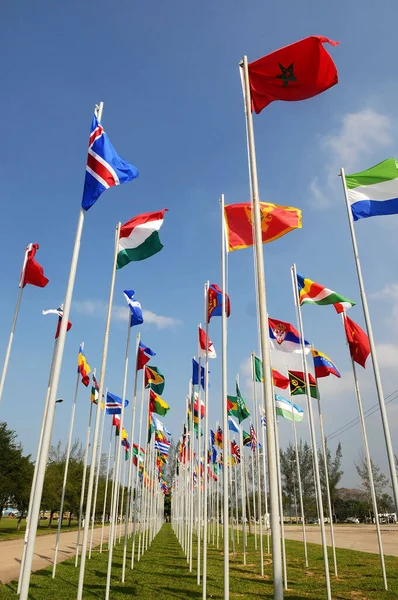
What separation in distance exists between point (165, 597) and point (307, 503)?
7445cm

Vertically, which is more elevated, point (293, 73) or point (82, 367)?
point (293, 73)

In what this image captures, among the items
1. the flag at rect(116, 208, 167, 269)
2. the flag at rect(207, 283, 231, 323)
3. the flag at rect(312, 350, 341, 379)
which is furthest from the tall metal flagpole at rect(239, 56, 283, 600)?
the flag at rect(312, 350, 341, 379)

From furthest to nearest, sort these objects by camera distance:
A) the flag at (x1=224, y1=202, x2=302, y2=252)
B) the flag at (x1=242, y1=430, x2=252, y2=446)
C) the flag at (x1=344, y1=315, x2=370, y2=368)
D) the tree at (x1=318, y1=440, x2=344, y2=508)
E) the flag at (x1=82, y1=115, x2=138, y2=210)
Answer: the tree at (x1=318, y1=440, x2=344, y2=508), the flag at (x1=242, y1=430, x2=252, y2=446), the flag at (x1=344, y1=315, x2=370, y2=368), the flag at (x1=224, y1=202, x2=302, y2=252), the flag at (x1=82, y1=115, x2=138, y2=210)

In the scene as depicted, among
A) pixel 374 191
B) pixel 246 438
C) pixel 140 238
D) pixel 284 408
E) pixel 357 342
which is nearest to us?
pixel 374 191

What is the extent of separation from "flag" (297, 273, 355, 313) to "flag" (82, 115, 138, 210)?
7444mm

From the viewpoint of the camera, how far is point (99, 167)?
836 centimetres

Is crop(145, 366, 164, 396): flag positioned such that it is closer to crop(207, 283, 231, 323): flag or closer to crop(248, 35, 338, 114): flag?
crop(207, 283, 231, 323): flag

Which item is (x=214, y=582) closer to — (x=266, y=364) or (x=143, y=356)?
(x=143, y=356)

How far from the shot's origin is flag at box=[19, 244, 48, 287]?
12984 mm

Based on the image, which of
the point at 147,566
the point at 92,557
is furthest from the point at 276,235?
the point at 92,557

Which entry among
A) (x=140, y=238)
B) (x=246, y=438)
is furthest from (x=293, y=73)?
(x=246, y=438)

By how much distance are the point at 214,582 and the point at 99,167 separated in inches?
563

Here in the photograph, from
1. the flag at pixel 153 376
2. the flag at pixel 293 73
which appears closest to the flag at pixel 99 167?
the flag at pixel 293 73

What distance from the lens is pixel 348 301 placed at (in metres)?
13.5
